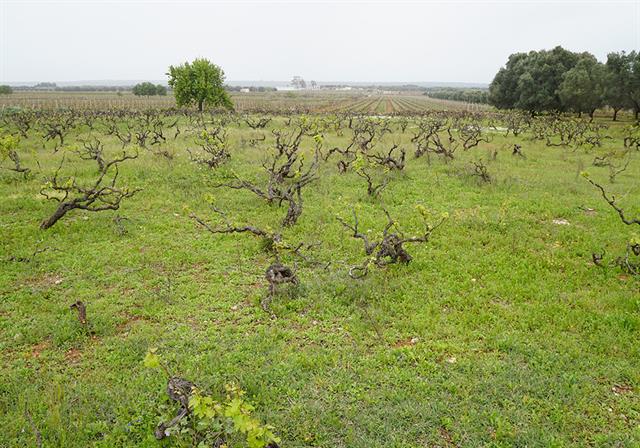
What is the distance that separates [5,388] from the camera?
6090mm

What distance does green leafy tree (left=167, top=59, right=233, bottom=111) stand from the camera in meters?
53.9

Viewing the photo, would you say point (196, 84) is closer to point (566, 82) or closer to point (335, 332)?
point (566, 82)

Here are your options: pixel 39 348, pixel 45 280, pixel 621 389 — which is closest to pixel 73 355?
pixel 39 348

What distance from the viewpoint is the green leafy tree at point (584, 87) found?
142ft

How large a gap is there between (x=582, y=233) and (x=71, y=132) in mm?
31264

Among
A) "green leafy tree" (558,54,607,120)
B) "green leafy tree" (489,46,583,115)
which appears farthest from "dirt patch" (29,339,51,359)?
"green leafy tree" (489,46,583,115)

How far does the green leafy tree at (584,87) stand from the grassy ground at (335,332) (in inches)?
1452

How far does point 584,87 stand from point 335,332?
47.4 meters

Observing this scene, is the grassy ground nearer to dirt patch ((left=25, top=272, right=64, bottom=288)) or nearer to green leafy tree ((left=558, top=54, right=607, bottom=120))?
dirt patch ((left=25, top=272, right=64, bottom=288))

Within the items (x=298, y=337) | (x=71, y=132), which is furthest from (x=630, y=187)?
(x=71, y=132)

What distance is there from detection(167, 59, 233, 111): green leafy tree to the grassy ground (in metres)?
43.5

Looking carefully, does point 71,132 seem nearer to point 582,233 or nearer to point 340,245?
point 340,245

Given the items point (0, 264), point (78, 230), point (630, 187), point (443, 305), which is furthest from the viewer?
point (630, 187)

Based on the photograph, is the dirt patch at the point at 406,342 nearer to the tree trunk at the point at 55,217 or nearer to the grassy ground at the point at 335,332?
the grassy ground at the point at 335,332
